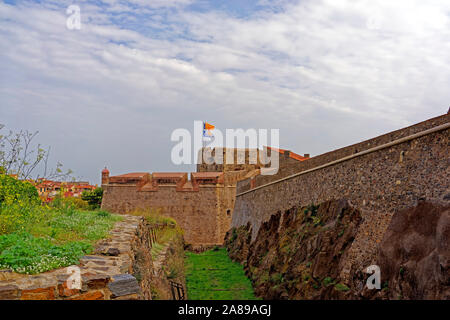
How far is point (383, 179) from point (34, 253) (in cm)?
730

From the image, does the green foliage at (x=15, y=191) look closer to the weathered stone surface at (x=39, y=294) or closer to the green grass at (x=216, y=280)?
the weathered stone surface at (x=39, y=294)

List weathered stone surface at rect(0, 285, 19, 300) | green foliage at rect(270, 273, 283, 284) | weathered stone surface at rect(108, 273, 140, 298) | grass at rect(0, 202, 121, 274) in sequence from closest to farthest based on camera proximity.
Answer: weathered stone surface at rect(0, 285, 19, 300) → weathered stone surface at rect(108, 273, 140, 298) → grass at rect(0, 202, 121, 274) → green foliage at rect(270, 273, 283, 284)

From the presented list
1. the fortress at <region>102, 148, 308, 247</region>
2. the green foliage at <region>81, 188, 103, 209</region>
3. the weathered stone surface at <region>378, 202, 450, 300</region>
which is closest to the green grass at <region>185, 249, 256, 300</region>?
the weathered stone surface at <region>378, 202, 450, 300</region>

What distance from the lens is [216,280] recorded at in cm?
1582

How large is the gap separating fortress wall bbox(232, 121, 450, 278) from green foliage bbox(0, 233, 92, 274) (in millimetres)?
6000

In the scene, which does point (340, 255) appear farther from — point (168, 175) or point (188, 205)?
point (168, 175)

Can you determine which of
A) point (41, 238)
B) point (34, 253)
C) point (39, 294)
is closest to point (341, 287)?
point (41, 238)

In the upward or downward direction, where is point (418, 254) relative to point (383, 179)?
downward

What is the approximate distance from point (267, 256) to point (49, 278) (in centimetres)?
1125

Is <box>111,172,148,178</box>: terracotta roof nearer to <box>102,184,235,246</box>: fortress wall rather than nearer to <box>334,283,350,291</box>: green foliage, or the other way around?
<box>102,184,235,246</box>: fortress wall

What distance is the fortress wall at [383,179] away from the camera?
7453 mm

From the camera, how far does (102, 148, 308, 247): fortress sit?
28.4m

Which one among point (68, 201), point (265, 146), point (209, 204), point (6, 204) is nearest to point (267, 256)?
point (68, 201)
